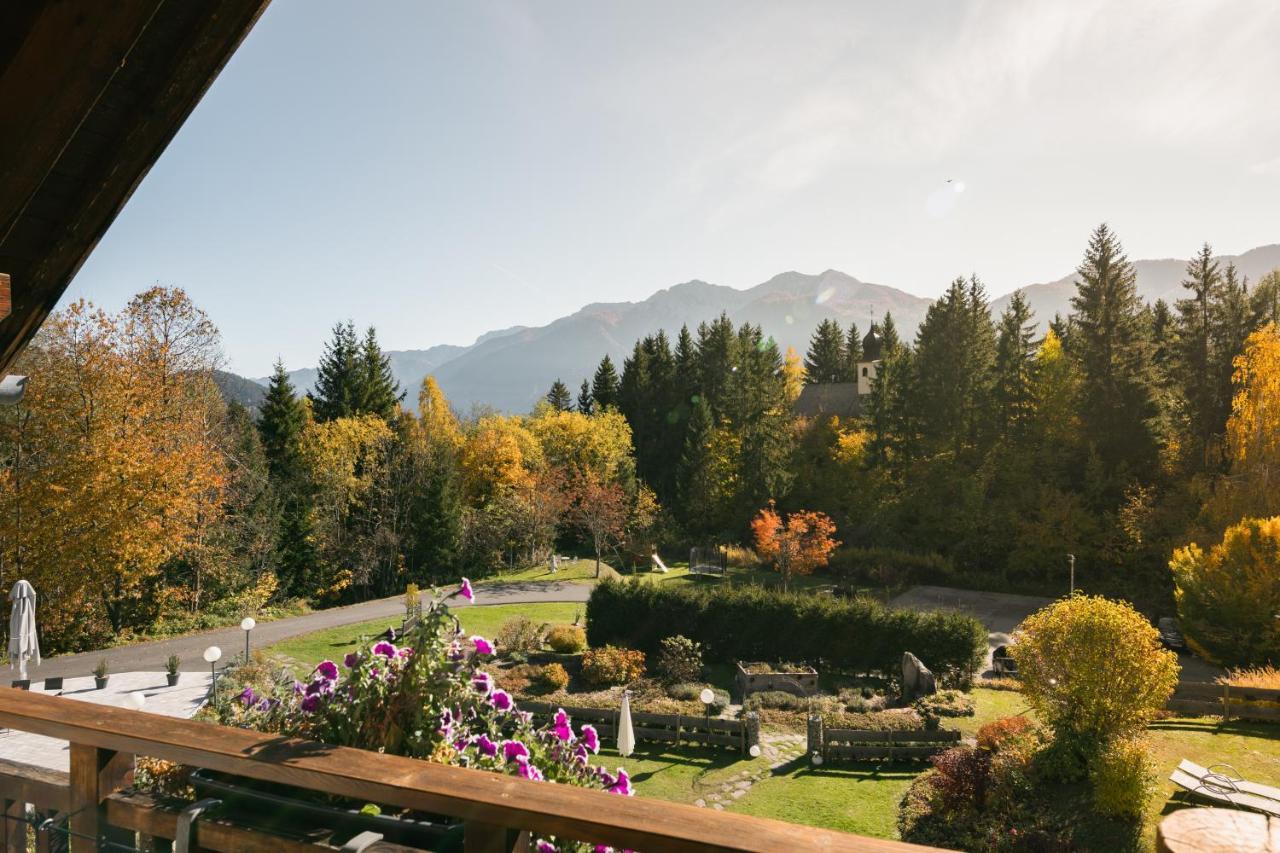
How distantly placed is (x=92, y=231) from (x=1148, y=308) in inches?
1580

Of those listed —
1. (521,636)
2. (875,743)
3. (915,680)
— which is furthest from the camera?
(521,636)

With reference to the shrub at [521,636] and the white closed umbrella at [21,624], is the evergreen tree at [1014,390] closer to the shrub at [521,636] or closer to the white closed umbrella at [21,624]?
the shrub at [521,636]

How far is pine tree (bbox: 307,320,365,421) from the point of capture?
106 feet

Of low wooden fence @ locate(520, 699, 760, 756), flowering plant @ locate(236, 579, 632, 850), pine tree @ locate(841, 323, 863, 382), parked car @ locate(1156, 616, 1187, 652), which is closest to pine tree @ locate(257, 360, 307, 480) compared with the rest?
low wooden fence @ locate(520, 699, 760, 756)

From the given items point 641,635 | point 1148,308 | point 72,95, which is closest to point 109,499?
point 641,635

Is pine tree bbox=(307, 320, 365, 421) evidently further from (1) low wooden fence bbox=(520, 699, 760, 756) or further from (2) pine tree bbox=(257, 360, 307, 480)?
(1) low wooden fence bbox=(520, 699, 760, 756)

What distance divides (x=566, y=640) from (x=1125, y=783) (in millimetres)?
12221

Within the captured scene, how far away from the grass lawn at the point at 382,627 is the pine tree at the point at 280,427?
1065cm

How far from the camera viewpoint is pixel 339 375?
32.8 metres

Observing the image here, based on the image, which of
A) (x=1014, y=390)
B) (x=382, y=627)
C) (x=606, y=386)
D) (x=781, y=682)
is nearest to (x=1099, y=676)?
(x=781, y=682)

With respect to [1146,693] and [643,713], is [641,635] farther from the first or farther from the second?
[1146,693]

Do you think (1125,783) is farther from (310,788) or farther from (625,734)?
(310,788)

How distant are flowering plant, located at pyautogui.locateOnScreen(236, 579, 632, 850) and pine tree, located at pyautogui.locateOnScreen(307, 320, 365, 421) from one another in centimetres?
3191

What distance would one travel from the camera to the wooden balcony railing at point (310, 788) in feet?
4.30
